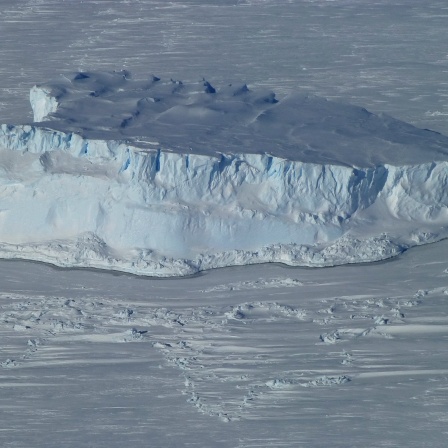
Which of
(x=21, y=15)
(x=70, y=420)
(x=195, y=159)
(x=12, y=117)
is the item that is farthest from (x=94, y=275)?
(x=21, y=15)

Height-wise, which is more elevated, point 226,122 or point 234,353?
point 226,122

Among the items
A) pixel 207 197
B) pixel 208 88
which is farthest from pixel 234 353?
pixel 208 88

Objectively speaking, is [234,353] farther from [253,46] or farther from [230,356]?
[253,46]

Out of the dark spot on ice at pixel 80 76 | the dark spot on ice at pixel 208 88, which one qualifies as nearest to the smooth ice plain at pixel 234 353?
the dark spot on ice at pixel 80 76

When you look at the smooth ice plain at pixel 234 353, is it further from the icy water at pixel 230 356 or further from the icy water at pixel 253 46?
the icy water at pixel 253 46

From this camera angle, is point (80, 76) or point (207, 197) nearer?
point (207, 197)

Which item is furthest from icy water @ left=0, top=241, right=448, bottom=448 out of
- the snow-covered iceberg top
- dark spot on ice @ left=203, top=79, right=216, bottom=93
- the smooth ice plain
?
dark spot on ice @ left=203, top=79, right=216, bottom=93

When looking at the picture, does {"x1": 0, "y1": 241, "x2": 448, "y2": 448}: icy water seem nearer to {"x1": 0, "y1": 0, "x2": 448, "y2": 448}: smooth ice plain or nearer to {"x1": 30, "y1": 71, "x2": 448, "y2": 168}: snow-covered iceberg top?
{"x1": 0, "y1": 0, "x2": 448, "y2": 448}: smooth ice plain

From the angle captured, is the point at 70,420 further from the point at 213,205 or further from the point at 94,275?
the point at 213,205
